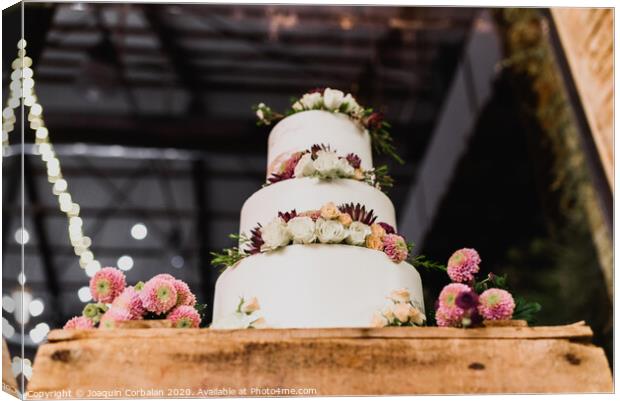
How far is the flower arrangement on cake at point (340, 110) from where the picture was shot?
2453 mm

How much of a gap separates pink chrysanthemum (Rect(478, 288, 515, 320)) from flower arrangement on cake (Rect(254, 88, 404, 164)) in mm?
859

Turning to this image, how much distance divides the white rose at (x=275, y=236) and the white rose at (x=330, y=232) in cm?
9

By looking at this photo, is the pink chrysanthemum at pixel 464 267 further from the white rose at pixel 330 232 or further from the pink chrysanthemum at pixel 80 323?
the pink chrysanthemum at pixel 80 323

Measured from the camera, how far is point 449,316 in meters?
1.74

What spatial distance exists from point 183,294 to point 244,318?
0.22 metres

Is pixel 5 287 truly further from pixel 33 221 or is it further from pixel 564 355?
pixel 33 221

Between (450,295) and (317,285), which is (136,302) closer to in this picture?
(317,285)

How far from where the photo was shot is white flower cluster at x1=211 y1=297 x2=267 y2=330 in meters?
1.81

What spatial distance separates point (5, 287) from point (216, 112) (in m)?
5.21

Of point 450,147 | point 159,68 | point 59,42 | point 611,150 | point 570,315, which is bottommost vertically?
point 570,315

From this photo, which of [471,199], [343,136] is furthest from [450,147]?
[343,136]

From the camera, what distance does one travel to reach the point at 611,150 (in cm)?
288

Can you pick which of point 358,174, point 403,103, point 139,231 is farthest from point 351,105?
point 139,231

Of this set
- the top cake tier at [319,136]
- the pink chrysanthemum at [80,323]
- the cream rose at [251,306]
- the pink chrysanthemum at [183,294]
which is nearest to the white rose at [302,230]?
the cream rose at [251,306]
